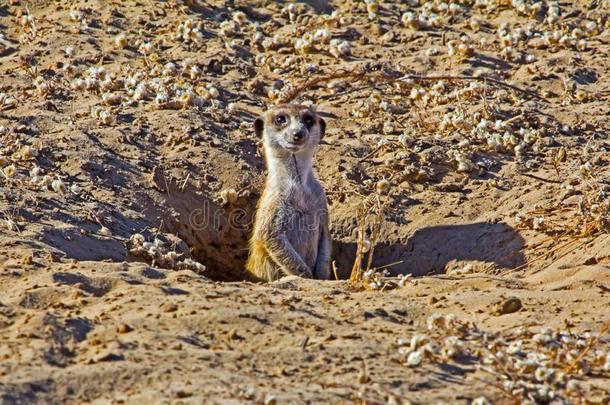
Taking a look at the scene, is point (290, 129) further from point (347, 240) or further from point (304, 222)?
point (347, 240)

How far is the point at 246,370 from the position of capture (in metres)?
4.40

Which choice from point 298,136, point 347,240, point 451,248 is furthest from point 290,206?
point 451,248

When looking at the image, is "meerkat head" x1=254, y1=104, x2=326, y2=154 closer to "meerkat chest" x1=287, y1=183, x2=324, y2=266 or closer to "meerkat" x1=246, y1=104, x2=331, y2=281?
"meerkat" x1=246, y1=104, x2=331, y2=281

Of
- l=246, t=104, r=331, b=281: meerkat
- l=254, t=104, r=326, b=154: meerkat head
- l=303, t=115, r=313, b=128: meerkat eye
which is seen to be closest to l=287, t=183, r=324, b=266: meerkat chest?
l=246, t=104, r=331, b=281: meerkat

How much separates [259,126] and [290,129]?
377mm

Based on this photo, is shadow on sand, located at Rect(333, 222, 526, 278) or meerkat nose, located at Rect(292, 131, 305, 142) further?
meerkat nose, located at Rect(292, 131, 305, 142)

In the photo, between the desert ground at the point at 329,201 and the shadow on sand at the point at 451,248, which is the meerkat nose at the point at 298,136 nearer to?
the desert ground at the point at 329,201

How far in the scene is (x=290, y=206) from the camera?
24.9 feet

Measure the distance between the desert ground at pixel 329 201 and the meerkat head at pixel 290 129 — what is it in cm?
56

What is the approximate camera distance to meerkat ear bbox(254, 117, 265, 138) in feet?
25.2

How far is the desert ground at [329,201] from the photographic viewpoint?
14.6 feet

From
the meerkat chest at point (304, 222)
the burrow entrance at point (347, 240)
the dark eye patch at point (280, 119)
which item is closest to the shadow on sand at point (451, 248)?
the burrow entrance at point (347, 240)

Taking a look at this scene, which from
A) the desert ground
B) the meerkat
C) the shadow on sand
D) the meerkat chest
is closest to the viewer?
the desert ground

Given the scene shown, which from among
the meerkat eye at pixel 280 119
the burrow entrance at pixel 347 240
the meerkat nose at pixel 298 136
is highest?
the meerkat eye at pixel 280 119
